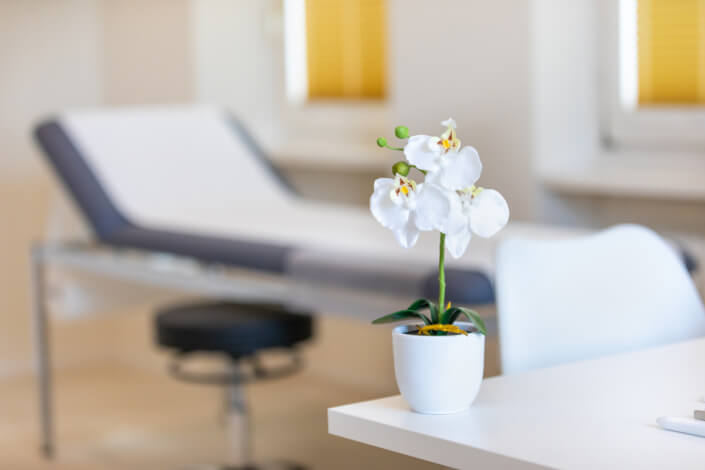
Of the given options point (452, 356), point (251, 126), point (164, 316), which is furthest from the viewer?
point (251, 126)

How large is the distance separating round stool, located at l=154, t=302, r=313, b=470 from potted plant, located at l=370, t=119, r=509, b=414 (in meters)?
1.46

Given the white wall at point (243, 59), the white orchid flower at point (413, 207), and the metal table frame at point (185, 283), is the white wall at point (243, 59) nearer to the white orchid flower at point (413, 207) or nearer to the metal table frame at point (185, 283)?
the metal table frame at point (185, 283)

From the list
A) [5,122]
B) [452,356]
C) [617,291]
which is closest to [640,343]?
[617,291]

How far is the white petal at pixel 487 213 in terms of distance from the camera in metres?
0.93

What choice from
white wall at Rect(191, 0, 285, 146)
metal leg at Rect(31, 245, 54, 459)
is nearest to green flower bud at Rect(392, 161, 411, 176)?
metal leg at Rect(31, 245, 54, 459)

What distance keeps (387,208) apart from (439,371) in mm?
146

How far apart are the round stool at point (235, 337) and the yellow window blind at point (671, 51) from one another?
984 mm

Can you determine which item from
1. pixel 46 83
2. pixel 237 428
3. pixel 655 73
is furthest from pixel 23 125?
pixel 655 73

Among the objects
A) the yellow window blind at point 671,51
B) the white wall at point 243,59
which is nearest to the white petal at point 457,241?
the yellow window blind at point 671,51

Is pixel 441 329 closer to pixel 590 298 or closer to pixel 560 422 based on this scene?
pixel 560 422

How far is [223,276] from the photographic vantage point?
2.31m

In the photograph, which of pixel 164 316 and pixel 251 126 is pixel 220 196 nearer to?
pixel 164 316

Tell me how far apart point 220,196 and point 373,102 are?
2.45ft

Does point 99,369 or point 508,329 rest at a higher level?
point 508,329
